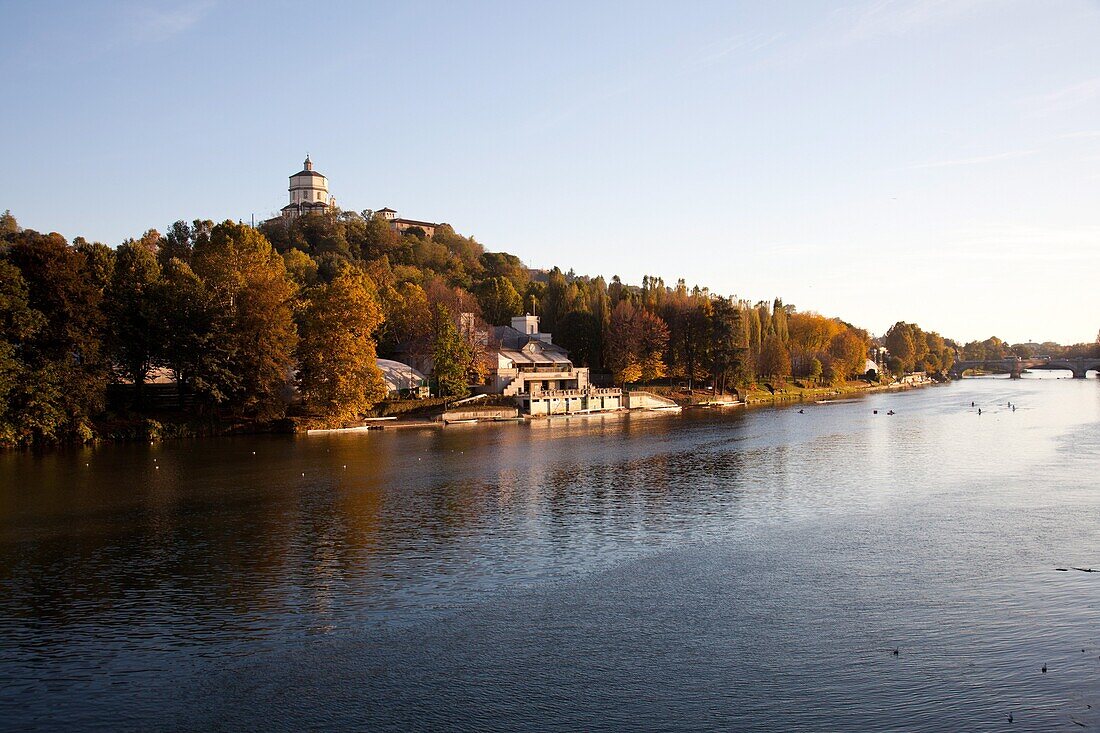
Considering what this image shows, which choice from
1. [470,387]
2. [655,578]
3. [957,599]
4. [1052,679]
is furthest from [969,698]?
[470,387]

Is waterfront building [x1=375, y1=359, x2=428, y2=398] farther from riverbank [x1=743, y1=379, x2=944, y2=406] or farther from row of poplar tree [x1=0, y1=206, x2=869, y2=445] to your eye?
riverbank [x1=743, y1=379, x2=944, y2=406]

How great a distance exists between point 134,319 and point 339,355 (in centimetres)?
1377

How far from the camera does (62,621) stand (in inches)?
712

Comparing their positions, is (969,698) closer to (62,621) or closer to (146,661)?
(146,661)

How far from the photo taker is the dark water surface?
14.0 m

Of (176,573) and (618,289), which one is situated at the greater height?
(618,289)

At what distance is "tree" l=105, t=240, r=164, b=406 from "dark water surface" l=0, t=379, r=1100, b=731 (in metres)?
18.7

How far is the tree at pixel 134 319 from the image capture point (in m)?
Result: 55.4

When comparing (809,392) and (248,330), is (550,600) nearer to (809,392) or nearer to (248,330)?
(248,330)

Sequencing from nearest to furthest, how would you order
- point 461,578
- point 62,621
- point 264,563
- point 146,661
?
point 146,661 < point 62,621 < point 461,578 < point 264,563

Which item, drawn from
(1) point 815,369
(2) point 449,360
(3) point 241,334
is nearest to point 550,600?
(3) point 241,334

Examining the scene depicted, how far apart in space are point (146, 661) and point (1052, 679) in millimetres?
16553

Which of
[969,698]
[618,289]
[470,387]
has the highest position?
[618,289]

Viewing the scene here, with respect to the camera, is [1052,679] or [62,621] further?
[62,621]
